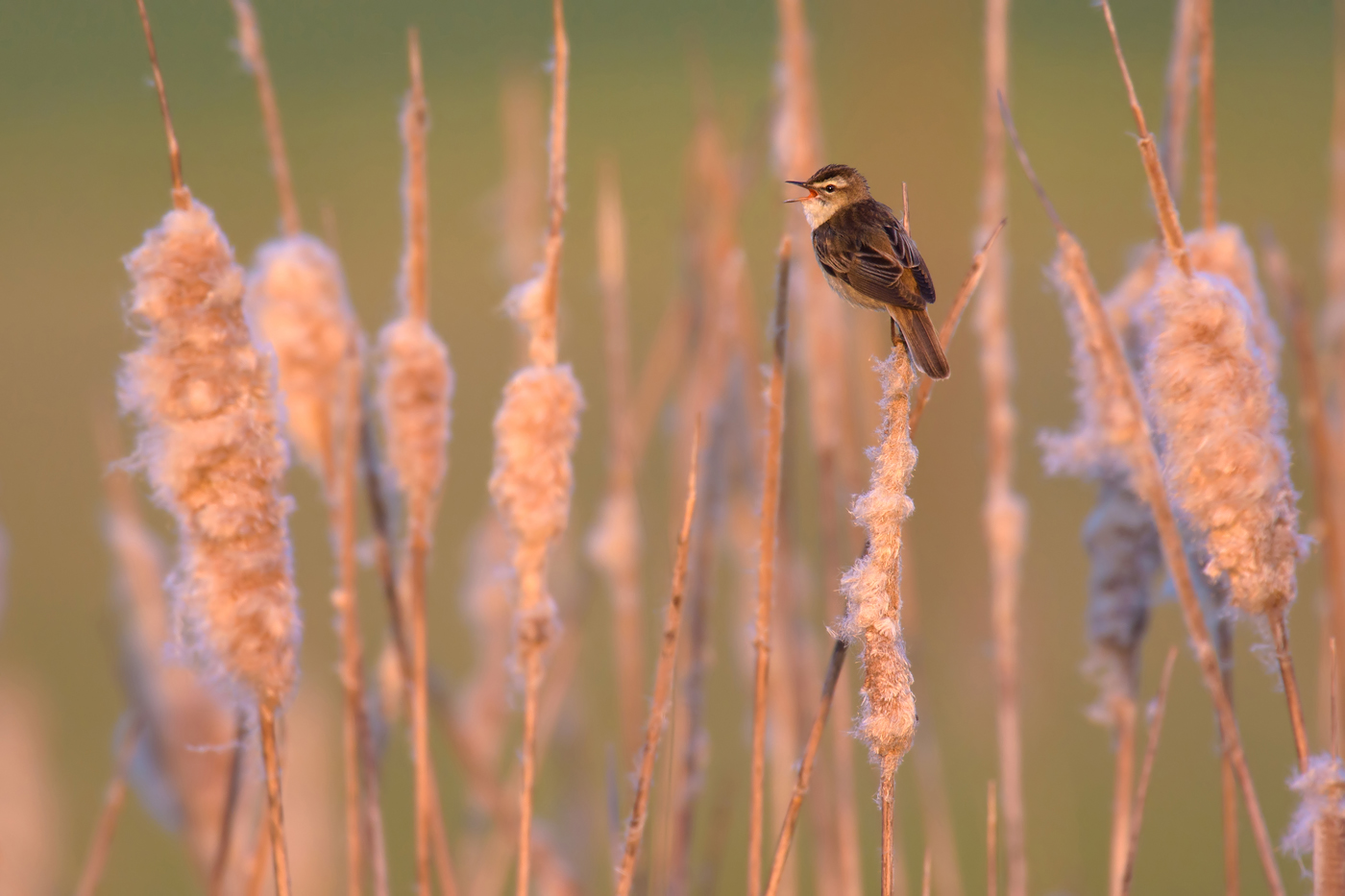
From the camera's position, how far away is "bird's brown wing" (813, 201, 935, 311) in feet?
3.76

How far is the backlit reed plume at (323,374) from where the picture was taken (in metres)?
1.23

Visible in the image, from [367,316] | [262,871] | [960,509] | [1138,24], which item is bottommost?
[262,871]

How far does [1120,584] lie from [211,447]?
108 centimetres

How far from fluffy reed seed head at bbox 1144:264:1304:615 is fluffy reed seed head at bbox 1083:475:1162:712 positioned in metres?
0.29

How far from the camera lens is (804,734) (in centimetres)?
157

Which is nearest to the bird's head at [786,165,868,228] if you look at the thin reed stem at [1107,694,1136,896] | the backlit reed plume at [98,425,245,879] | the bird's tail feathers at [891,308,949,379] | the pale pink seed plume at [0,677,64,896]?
the bird's tail feathers at [891,308,949,379]

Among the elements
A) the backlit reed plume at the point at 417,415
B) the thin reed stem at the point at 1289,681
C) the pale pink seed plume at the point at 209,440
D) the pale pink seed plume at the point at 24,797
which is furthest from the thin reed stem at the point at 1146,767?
the pale pink seed plume at the point at 24,797

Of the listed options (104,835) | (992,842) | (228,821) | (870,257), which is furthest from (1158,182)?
(104,835)

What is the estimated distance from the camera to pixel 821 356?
155 cm

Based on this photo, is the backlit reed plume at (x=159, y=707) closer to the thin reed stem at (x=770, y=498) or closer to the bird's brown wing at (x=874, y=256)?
the thin reed stem at (x=770, y=498)

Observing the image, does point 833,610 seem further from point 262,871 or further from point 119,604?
point 119,604

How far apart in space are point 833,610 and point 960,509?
4.78 m

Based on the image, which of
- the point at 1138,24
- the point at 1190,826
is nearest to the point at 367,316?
the point at 1190,826

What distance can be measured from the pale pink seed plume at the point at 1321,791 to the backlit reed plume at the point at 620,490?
90 cm
